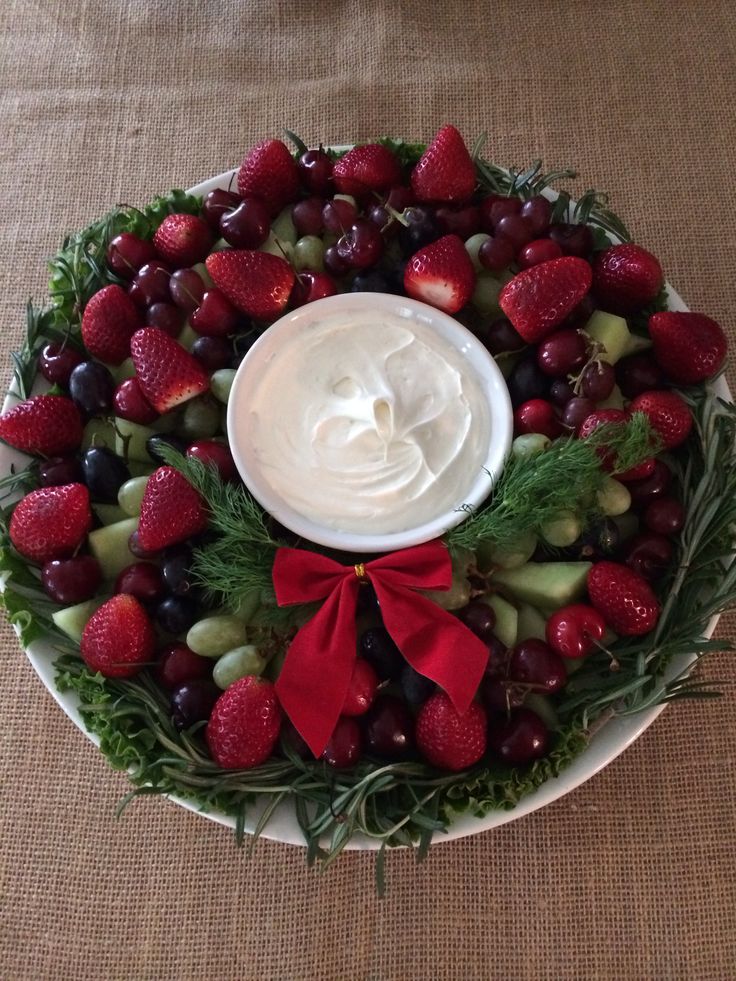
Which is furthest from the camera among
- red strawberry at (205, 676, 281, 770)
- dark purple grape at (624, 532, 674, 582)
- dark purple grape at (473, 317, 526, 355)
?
dark purple grape at (473, 317, 526, 355)

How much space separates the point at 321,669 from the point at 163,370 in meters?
0.54

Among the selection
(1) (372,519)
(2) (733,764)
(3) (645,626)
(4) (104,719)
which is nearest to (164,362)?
(1) (372,519)

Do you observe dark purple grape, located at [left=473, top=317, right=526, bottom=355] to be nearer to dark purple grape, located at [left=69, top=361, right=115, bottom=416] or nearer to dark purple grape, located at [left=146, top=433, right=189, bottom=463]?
dark purple grape, located at [left=146, top=433, right=189, bottom=463]

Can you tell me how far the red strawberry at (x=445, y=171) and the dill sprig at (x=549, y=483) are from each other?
54 cm

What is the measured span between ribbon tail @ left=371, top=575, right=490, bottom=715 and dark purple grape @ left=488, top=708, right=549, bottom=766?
0.27 feet

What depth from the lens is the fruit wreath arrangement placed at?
4.08ft

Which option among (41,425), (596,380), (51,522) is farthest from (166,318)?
(596,380)

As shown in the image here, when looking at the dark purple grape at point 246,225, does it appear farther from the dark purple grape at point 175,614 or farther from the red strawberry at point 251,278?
the dark purple grape at point 175,614

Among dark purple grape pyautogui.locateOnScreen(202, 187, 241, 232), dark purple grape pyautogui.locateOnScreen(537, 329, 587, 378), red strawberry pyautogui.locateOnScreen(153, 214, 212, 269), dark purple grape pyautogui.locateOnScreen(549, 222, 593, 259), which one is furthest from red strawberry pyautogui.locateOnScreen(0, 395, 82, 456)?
dark purple grape pyautogui.locateOnScreen(549, 222, 593, 259)

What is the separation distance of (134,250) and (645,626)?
1089mm

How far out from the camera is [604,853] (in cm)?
142

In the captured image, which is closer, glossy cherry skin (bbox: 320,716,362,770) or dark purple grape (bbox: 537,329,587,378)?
glossy cherry skin (bbox: 320,716,362,770)

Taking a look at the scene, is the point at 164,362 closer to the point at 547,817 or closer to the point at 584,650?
the point at 584,650

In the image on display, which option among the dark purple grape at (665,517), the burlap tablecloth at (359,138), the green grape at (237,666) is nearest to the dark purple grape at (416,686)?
the green grape at (237,666)
